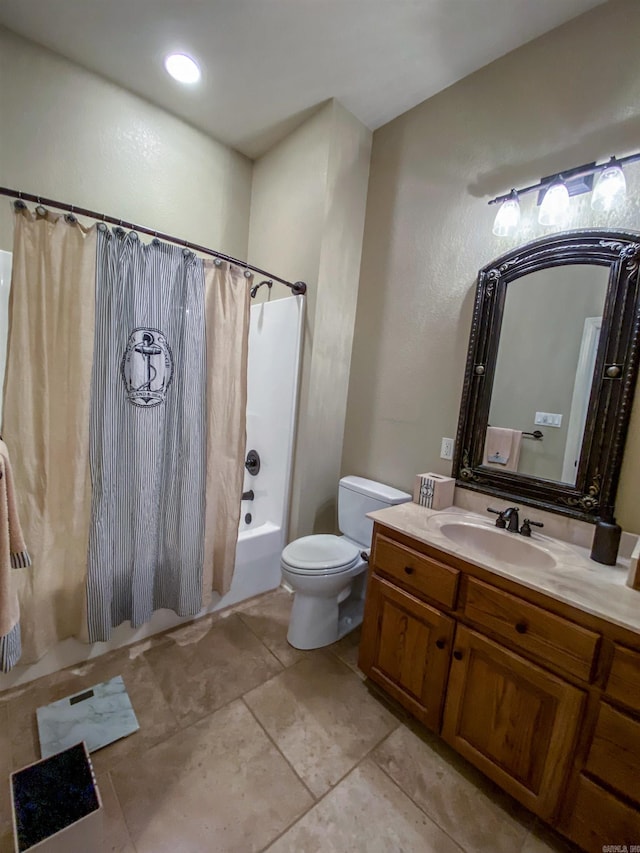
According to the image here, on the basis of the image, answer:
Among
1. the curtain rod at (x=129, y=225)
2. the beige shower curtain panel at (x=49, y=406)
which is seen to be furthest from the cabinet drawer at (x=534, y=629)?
the curtain rod at (x=129, y=225)

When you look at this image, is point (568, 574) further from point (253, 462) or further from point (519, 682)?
point (253, 462)

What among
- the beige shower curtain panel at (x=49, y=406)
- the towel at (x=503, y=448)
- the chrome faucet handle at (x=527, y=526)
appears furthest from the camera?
the towel at (x=503, y=448)

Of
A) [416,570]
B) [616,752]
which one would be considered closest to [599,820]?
[616,752]

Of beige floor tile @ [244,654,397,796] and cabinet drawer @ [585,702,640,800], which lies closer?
cabinet drawer @ [585,702,640,800]

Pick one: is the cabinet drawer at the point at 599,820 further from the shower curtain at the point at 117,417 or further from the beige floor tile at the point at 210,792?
the shower curtain at the point at 117,417

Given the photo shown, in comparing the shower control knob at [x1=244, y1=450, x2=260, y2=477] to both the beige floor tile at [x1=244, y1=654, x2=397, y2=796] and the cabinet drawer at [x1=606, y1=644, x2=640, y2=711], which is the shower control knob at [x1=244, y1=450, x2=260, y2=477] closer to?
the beige floor tile at [x1=244, y1=654, x2=397, y2=796]

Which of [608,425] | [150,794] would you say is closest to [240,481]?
[150,794]

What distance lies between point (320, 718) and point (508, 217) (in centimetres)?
227

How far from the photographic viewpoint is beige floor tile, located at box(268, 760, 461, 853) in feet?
3.50

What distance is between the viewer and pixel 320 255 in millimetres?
2021

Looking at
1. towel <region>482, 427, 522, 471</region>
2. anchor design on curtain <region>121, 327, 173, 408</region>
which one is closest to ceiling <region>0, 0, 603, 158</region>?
anchor design on curtain <region>121, 327, 173, 408</region>

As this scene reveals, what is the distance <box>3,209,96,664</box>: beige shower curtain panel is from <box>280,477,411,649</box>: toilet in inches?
38.8

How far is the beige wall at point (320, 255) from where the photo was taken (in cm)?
202

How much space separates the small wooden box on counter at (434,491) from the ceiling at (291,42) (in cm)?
196
